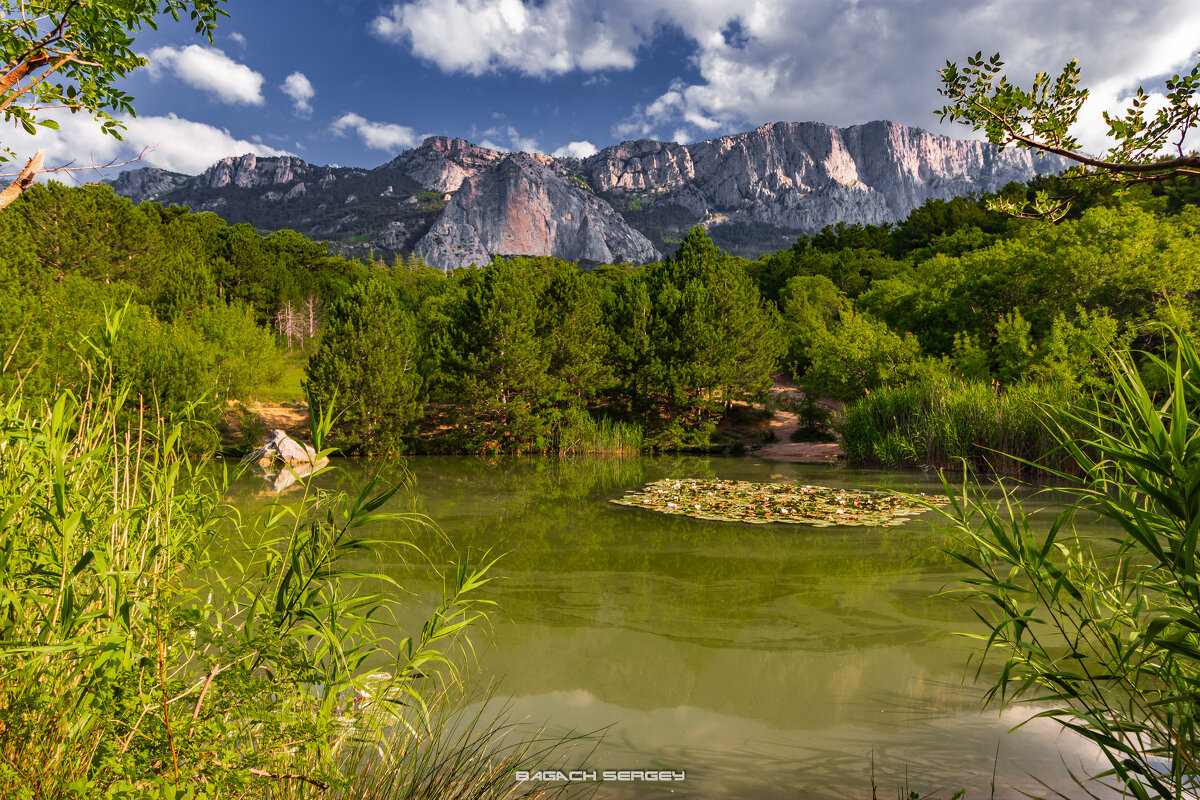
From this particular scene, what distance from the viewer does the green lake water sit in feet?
9.96

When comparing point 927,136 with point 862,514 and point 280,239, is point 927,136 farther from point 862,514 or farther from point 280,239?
point 862,514

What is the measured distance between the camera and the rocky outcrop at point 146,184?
175125 mm

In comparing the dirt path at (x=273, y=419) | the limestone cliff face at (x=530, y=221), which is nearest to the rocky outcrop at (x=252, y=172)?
the limestone cliff face at (x=530, y=221)

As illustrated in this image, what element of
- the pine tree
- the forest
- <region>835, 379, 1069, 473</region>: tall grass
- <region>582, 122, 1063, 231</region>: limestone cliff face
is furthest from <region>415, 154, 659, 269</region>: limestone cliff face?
<region>835, 379, 1069, 473</region>: tall grass

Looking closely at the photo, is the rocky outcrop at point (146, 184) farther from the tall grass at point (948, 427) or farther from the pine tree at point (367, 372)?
the tall grass at point (948, 427)

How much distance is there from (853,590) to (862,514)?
3.63 meters

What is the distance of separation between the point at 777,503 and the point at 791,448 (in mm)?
9519

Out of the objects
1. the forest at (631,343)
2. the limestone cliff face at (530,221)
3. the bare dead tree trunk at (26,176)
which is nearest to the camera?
the bare dead tree trunk at (26,176)

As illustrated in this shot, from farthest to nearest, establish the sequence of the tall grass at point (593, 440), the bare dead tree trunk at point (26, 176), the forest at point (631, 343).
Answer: the tall grass at point (593, 440) < the forest at point (631, 343) < the bare dead tree trunk at point (26, 176)

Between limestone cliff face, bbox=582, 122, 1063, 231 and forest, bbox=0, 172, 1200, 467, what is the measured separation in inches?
5671

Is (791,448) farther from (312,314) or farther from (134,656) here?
(312,314)

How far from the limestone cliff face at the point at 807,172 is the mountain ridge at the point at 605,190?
1.31 ft

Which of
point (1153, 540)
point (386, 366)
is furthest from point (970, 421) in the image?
point (386, 366)

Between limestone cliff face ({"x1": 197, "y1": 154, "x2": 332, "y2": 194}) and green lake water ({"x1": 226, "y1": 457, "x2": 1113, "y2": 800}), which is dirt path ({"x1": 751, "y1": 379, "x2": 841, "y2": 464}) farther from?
limestone cliff face ({"x1": 197, "y1": 154, "x2": 332, "y2": 194})
